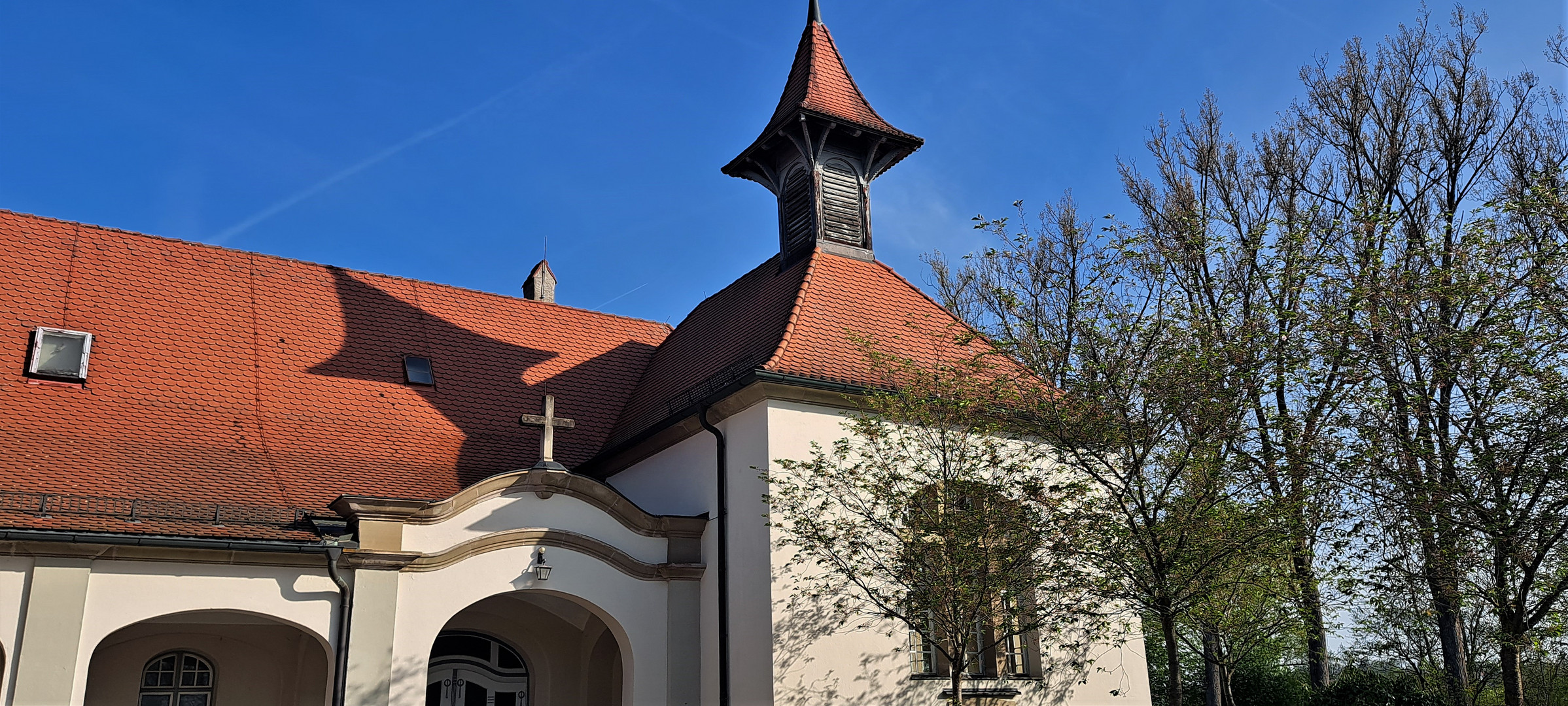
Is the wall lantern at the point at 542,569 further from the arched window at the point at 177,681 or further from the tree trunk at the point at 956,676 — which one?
the tree trunk at the point at 956,676

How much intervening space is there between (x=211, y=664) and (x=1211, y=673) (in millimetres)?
14521

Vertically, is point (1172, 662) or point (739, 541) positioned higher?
point (739, 541)

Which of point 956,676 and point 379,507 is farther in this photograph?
point 379,507

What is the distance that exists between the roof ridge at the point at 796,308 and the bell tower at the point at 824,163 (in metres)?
0.56

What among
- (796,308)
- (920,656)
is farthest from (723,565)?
(796,308)

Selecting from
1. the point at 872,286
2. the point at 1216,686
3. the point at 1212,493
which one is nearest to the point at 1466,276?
the point at 1212,493

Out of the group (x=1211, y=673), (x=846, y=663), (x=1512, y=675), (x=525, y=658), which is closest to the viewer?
(x=1512, y=675)

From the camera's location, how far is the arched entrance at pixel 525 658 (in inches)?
561

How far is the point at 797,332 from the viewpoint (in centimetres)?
1446

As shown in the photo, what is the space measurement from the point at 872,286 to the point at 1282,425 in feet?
22.9

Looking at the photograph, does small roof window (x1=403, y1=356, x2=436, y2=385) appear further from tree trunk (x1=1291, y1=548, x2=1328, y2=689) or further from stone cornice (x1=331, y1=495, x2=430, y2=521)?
tree trunk (x1=1291, y1=548, x2=1328, y2=689)

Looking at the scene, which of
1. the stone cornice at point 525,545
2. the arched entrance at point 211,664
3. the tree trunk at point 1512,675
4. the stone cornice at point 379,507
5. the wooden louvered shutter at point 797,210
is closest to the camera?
the tree trunk at point 1512,675

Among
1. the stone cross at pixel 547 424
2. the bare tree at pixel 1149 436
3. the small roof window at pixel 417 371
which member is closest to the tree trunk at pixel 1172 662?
the bare tree at pixel 1149 436

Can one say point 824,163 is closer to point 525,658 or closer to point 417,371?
point 417,371
